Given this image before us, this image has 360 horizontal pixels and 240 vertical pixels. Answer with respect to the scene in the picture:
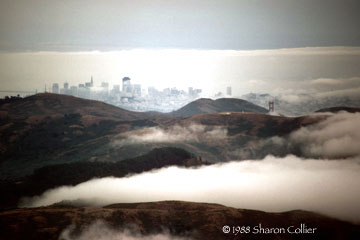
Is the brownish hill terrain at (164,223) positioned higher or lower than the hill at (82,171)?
lower

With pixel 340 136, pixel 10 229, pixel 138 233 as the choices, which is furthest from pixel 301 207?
pixel 340 136

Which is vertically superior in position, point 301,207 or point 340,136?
point 340,136

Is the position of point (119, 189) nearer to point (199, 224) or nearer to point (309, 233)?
point (199, 224)

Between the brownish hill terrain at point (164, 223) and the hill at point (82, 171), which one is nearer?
the brownish hill terrain at point (164, 223)

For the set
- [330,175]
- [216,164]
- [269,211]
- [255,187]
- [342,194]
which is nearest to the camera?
[269,211]

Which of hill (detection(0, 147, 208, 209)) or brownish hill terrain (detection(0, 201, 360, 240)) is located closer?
brownish hill terrain (detection(0, 201, 360, 240))

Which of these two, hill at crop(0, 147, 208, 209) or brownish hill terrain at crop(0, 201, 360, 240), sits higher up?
hill at crop(0, 147, 208, 209)

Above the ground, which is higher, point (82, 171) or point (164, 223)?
point (82, 171)

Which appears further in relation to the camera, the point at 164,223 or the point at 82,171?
the point at 82,171
